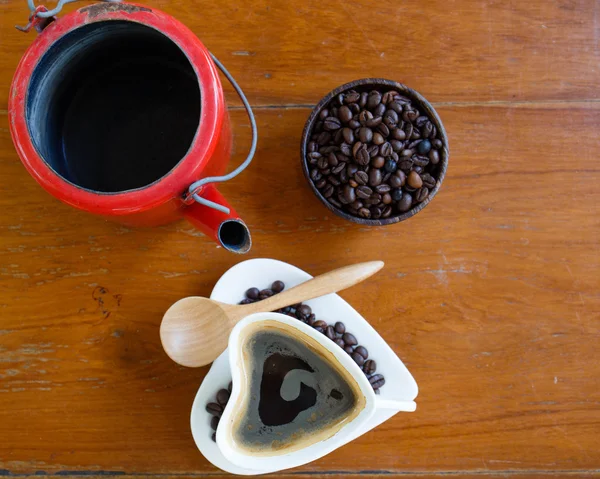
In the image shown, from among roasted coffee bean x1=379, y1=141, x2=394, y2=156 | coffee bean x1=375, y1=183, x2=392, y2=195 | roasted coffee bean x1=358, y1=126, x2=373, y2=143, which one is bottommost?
coffee bean x1=375, y1=183, x2=392, y2=195

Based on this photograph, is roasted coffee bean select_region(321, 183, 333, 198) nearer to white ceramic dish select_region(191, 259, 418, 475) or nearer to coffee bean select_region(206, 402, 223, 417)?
white ceramic dish select_region(191, 259, 418, 475)

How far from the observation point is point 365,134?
75 centimetres

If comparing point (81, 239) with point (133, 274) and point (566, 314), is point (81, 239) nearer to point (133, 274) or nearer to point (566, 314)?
point (133, 274)

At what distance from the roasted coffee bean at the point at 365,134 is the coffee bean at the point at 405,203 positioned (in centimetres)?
9

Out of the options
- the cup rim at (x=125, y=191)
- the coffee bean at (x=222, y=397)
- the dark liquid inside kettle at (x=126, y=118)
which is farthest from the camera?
the coffee bean at (x=222, y=397)

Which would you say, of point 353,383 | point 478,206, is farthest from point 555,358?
point 353,383

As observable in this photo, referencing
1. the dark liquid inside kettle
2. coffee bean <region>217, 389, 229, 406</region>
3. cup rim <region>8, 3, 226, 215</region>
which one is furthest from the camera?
coffee bean <region>217, 389, 229, 406</region>

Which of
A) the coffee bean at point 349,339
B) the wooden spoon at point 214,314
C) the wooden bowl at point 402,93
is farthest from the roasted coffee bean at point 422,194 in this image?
the coffee bean at point 349,339

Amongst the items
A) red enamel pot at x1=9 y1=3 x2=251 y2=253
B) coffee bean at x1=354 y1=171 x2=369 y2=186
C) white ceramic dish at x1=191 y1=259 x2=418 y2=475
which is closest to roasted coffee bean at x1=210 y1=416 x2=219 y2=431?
white ceramic dish at x1=191 y1=259 x2=418 y2=475

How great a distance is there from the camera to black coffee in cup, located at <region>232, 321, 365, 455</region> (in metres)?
0.74

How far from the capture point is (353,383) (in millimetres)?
713

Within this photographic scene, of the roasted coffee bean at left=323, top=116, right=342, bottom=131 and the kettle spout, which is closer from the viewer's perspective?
the kettle spout

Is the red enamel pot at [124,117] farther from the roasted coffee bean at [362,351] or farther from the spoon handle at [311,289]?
the roasted coffee bean at [362,351]

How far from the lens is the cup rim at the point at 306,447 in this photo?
2.22 ft
